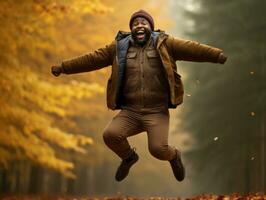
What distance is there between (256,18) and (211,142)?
4.72 m

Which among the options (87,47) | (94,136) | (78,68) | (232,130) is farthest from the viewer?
(94,136)

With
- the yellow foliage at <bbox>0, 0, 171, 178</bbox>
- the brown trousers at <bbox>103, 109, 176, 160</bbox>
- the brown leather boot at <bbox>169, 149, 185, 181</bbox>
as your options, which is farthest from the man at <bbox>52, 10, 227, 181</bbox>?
the yellow foliage at <bbox>0, 0, 171, 178</bbox>

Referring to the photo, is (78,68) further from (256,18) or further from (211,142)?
(211,142)

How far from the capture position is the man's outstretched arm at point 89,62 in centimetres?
770

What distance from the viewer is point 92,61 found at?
779cm

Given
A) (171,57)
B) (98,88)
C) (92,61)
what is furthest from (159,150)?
(98,88)

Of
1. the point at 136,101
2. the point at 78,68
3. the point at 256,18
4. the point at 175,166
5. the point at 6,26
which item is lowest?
the point at 175,166

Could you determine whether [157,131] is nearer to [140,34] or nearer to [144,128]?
[144,128]

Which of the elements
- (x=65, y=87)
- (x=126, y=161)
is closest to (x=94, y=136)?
(x=65, y=87)

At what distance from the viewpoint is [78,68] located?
7.89 m

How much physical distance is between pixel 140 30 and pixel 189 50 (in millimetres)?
735

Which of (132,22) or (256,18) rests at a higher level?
(256,18)

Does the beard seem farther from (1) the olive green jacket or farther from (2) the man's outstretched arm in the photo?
(2) the man's outstretched arm

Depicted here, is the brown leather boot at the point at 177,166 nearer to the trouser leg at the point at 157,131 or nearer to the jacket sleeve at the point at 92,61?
the trouser leg at the point at 157,131
